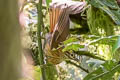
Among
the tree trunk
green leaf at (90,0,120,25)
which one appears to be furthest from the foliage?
the tree trunk

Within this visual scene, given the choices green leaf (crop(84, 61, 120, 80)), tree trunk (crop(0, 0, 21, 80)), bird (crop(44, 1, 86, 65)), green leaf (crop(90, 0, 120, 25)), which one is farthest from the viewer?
bird (crop(44, 1, 86, 65))

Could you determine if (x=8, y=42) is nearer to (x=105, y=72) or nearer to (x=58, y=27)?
(x=105, y=72)

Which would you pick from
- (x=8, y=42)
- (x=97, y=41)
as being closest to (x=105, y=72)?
(x=97, y=41)

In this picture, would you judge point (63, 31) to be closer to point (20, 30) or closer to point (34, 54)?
point (34, 54)

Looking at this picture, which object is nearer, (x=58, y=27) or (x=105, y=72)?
(x=105, y=72)

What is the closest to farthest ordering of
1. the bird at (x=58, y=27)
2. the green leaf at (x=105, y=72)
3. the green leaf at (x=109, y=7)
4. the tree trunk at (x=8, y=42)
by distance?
the tree trunk at (x=8, y=42), the green leaf at (x=105, y=72), the green leaf at (x=109, y=7), the bird at (x=58, y=27)

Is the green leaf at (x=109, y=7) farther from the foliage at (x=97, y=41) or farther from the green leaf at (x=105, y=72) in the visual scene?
the green leaf at (x=105, y=72)

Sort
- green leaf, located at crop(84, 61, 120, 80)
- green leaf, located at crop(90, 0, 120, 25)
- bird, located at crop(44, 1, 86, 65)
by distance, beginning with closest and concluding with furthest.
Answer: green leaf, located at crop(84, 61, 120, 80)
green leaf, located at crop(90, 0, 120, 25)
bird, located at crop(44, 1, 86, 65)

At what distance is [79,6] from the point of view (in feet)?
4.13

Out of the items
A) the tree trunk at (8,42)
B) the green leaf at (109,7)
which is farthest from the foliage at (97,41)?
the tree trunk at (8,42)

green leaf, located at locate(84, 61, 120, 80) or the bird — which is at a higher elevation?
Answer: the bird

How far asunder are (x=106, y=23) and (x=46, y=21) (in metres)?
0.44

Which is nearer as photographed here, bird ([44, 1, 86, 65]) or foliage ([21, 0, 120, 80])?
foliage ([21, 0, 120, 80])

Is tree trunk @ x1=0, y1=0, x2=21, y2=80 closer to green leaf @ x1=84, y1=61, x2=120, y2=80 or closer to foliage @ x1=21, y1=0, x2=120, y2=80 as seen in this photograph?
foliage @ x1=21, y1=0, x2=120, y2=80
